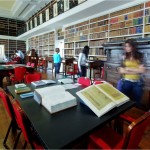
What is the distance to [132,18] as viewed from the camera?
4.75 meters

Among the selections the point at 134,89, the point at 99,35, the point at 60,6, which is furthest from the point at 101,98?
the point at 60,6

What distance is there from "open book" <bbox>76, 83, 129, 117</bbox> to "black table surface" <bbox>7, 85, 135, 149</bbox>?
56 mm

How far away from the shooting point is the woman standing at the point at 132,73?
7.48 feet

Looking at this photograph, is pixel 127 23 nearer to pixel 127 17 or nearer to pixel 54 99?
pixel 127 17

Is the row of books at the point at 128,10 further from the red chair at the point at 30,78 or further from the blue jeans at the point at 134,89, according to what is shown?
the red chair at the point at 30,78

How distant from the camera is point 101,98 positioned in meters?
1.41

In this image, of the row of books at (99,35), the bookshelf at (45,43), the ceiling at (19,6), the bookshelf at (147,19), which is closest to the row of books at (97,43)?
the row of books at (99,35)

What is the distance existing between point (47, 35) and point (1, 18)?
6252mm

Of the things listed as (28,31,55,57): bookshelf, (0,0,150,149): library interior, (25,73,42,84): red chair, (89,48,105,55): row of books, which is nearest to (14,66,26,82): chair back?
(0,0,150,149): library interior

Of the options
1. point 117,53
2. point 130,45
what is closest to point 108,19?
point 117,53

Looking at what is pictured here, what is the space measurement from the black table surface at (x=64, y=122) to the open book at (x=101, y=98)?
0.18ft

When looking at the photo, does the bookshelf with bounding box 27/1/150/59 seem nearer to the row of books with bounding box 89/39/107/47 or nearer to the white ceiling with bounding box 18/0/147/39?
the row of books with bounding box 89/39/107/47

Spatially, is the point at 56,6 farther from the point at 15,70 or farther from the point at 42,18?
the point at 15,70

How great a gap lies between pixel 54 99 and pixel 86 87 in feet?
2.15
